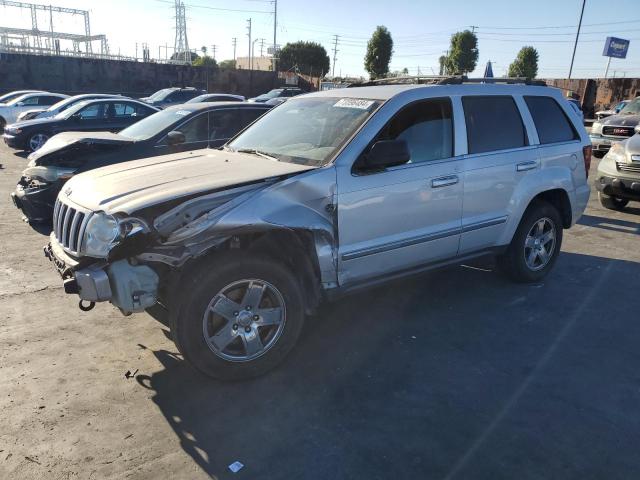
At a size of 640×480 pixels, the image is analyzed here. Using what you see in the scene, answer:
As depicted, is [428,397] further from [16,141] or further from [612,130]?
[612,130]

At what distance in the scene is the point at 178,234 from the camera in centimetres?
312

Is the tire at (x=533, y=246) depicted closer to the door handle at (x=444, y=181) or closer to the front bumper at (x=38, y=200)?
the door handle at (x=444, y=181)

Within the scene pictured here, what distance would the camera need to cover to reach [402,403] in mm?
3236

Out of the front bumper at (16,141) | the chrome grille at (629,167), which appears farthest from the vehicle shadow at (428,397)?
the front bumper at (16,141)

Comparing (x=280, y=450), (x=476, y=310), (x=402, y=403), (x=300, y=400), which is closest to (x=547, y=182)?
(x=476, y=310)

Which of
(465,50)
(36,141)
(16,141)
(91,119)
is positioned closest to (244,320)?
(91,119)

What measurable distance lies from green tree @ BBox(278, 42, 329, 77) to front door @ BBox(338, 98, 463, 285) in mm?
75781

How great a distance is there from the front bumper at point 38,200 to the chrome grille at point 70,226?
11.3ft

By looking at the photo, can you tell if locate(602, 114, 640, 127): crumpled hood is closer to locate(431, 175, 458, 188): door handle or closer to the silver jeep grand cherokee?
the silver jeep grand cherokee

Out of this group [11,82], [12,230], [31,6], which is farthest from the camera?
[31,6]

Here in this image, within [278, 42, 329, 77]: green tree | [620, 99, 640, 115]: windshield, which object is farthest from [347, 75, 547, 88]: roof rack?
[278, 42, 329, 77]: green tree

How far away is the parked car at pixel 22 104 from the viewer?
18.3 meters

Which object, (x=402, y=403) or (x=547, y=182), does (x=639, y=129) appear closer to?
(x=547, y=182)

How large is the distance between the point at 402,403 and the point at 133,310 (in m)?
1.77
